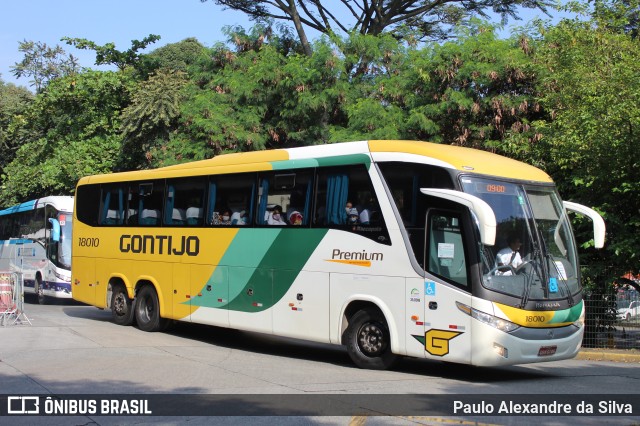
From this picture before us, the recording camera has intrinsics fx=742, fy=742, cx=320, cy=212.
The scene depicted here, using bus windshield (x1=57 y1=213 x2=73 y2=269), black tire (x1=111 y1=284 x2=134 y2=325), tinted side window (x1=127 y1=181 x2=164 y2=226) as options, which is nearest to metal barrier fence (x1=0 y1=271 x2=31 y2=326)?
black tire (x1=111 y1=284 x2=134 y2=325)

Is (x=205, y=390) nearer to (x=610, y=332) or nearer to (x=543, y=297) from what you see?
(x=543, y=297)

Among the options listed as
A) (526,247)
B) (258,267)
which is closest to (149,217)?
(258,267)

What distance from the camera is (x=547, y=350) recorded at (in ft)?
35.9

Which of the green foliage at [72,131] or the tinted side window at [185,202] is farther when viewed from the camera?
the green foliage at [72,131]

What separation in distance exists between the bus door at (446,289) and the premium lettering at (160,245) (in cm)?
598

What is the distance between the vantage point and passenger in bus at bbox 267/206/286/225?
1362 cm

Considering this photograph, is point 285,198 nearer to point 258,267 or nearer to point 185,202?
point 258,267

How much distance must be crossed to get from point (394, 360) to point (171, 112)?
18.2 m

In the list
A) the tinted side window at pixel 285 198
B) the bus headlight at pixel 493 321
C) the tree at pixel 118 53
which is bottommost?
the bus headlight at pixel 493 321

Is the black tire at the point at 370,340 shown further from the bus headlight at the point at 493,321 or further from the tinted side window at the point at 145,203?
the tinted side window at the point at 145,203

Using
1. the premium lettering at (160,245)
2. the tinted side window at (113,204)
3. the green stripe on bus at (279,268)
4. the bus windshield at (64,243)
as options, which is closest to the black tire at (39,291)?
the bus windshield at (64,243)

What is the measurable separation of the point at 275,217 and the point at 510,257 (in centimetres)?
463

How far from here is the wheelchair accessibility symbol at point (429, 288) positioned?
11125 millimetres

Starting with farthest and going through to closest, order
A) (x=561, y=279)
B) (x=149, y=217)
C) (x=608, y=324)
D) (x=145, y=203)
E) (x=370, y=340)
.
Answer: (x=145, y=203) < (x=149, y=217) < (x=608, y=324) < (x=370, y=340) < (x=561, y=279)
